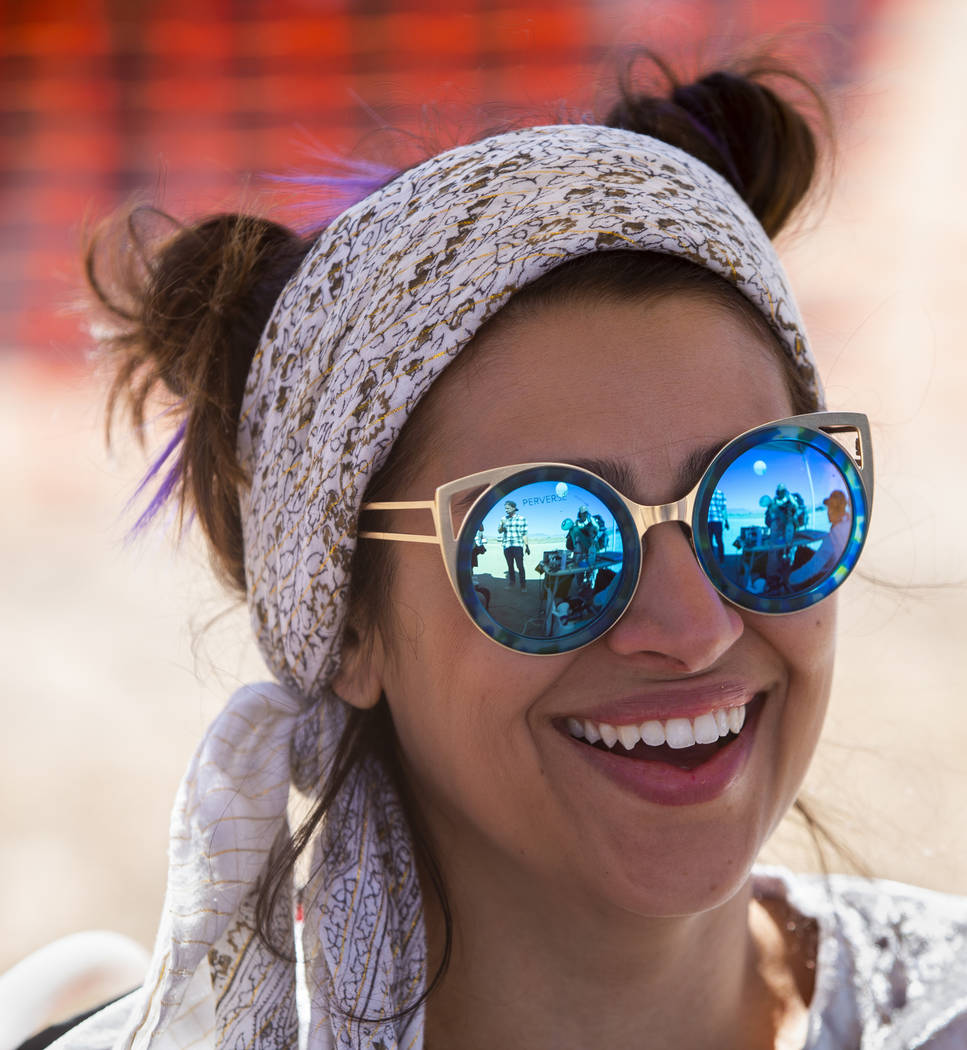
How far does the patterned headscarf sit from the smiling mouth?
434 mm

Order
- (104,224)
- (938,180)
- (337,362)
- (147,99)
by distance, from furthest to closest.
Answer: (147,99)
(938,180)
(104,224)
(337,362)

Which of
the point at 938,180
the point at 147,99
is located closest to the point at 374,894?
the point at 938,180

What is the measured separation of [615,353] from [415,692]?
58 centimetres

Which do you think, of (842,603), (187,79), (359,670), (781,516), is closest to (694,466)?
(781,516)

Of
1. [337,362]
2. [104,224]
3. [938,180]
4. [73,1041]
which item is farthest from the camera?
[938,180]

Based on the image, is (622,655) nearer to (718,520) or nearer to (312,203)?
(718,520)

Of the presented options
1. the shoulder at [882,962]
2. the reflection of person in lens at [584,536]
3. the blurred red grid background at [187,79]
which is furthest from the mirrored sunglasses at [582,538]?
the blurred red grid background at [187,79]

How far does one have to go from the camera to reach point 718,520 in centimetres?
149

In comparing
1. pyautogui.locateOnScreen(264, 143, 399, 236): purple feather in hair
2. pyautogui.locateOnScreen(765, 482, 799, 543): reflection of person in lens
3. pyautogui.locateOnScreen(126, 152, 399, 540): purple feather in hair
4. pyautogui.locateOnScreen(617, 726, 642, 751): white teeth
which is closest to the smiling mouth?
pyautogui.locateOnScreen(617, 726, 642, 751): white teeth

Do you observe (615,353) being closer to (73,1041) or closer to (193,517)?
(193,517)

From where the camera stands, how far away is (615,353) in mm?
1512

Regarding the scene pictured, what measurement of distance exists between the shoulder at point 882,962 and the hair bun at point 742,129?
4.18 feet

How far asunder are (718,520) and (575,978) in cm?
78

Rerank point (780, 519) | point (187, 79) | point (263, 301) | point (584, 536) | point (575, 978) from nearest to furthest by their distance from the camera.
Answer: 1. point (584, 536)
2. point (780, 519)
3. point (575, 978)
4. point (263, 301)
5. point (187, 79)
